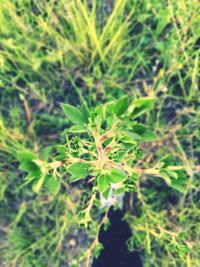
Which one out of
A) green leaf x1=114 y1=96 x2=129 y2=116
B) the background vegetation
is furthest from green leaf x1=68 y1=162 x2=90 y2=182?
the background vegetation

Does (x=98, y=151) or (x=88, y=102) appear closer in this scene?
(x=98, y=151)

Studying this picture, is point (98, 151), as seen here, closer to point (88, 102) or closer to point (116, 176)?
point (116, 176)

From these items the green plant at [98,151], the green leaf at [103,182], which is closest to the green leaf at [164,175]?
the green plant at [98,151]

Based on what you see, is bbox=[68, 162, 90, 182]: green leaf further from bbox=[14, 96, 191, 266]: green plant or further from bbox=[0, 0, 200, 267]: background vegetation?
bbox=[0, 0, 200, 267]: background vegetation

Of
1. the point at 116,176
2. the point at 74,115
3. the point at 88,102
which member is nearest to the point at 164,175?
the point at 116,176

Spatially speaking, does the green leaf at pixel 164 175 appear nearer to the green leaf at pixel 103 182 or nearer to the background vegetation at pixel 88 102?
the green leaf at pixel 103 182

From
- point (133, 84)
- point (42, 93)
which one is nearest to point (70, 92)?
point (42, 93)
